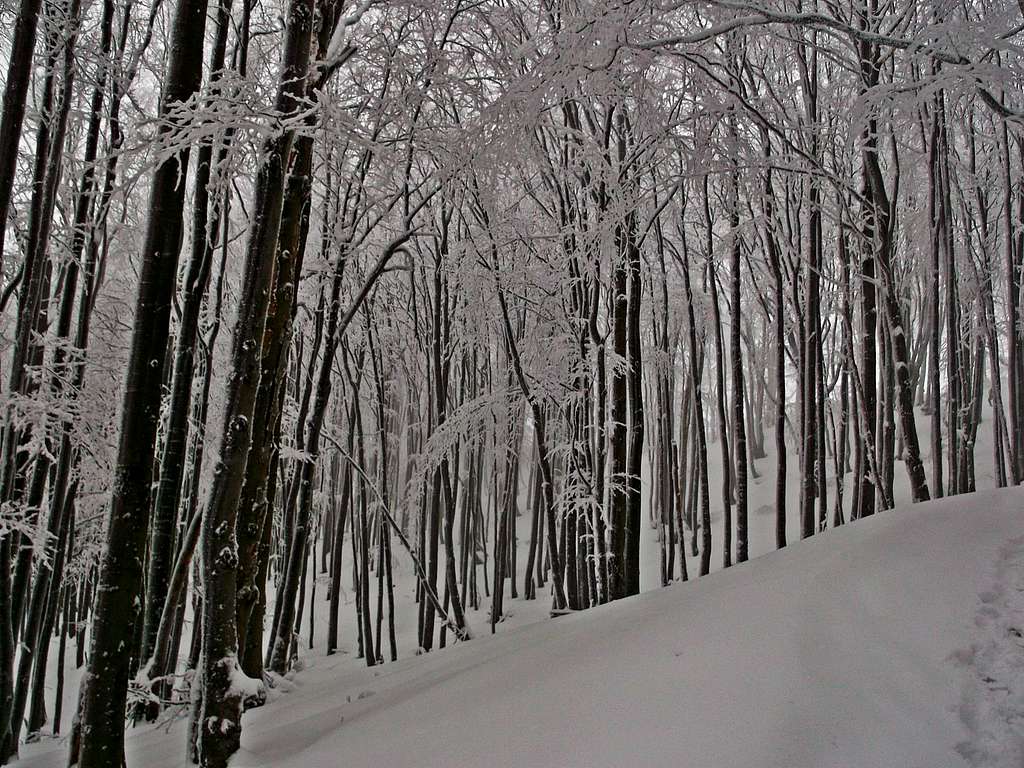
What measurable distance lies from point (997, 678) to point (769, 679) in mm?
1066

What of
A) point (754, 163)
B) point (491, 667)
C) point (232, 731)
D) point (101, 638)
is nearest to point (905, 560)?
point (491, 667)

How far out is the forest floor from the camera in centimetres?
245

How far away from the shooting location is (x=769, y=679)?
271 cm

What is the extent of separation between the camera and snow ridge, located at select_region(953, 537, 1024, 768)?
2.50 meters

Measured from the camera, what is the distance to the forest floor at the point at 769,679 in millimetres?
2447

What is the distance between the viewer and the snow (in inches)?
96.3

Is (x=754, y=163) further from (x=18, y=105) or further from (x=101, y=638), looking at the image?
(x=101, y=638)

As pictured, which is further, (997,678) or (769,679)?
(997,678)

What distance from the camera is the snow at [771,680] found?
2445 millimetres

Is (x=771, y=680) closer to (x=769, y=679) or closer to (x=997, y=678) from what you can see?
(x=769, y=679)

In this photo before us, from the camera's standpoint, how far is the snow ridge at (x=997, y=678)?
250cm

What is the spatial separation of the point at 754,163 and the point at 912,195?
8.07 m

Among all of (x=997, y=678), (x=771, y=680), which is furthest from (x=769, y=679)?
(x=997, y=678)

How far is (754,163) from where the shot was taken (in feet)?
15.7
